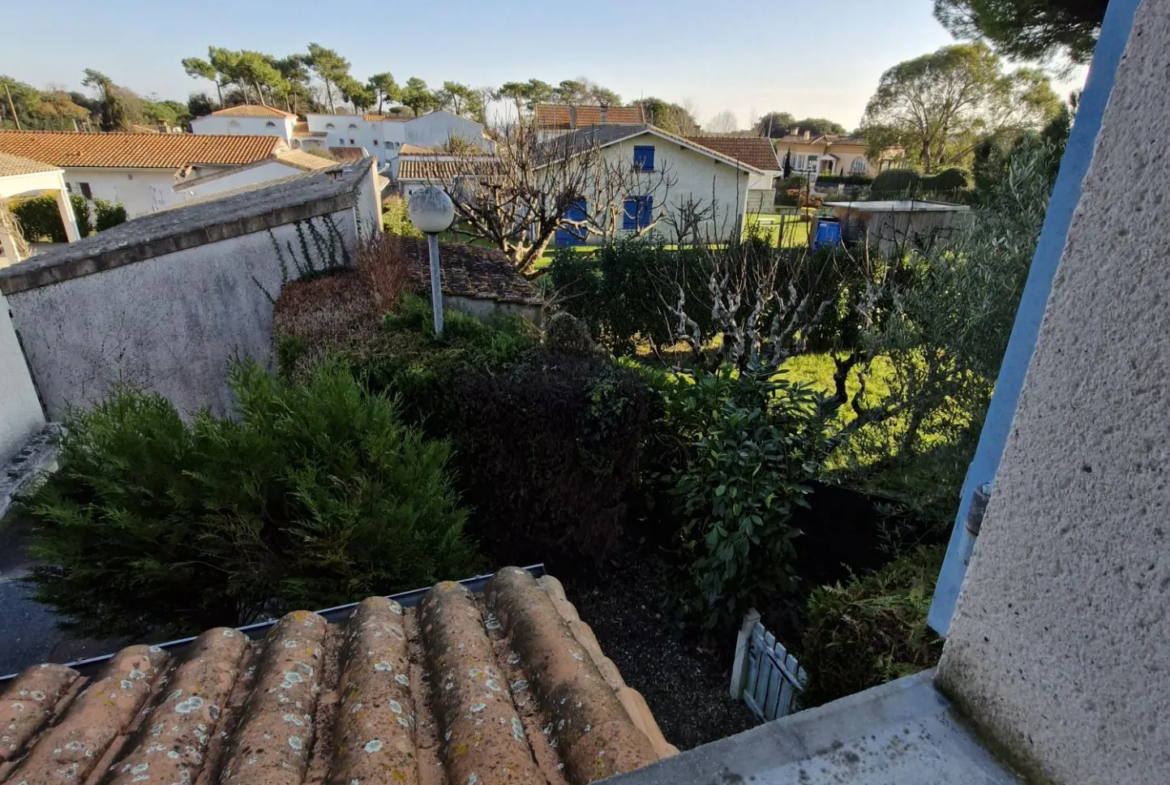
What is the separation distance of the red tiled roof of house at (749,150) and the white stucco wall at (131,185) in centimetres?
2881

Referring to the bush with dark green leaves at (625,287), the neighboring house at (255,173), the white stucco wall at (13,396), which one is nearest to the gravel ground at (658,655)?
the white stucco wall at (13,396)

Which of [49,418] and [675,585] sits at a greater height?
[49,418]

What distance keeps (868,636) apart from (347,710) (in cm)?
251

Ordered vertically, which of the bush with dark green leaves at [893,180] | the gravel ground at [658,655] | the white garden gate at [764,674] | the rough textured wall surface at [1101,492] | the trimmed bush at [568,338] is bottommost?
the gravel ground at [658,655]

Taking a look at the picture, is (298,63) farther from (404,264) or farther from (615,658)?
(615,658)

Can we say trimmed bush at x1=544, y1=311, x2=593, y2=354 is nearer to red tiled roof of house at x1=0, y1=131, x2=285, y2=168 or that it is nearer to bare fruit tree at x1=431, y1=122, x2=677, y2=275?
bare fruit tree at x1=431, y1=122, x2=677, y2=275

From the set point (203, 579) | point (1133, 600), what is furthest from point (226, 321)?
point (1133, 600)

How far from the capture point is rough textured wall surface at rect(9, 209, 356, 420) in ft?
20.4

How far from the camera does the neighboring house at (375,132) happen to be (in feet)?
164

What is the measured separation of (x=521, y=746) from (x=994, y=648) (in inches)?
46.2

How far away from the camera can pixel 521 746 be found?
1.56m

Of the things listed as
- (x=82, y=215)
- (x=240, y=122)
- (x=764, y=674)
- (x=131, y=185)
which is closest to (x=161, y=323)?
(x=764, y=674)

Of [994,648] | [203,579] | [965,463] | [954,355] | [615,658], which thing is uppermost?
[994,648]

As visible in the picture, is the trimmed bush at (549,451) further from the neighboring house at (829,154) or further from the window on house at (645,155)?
the neighboring house at (829,154)
